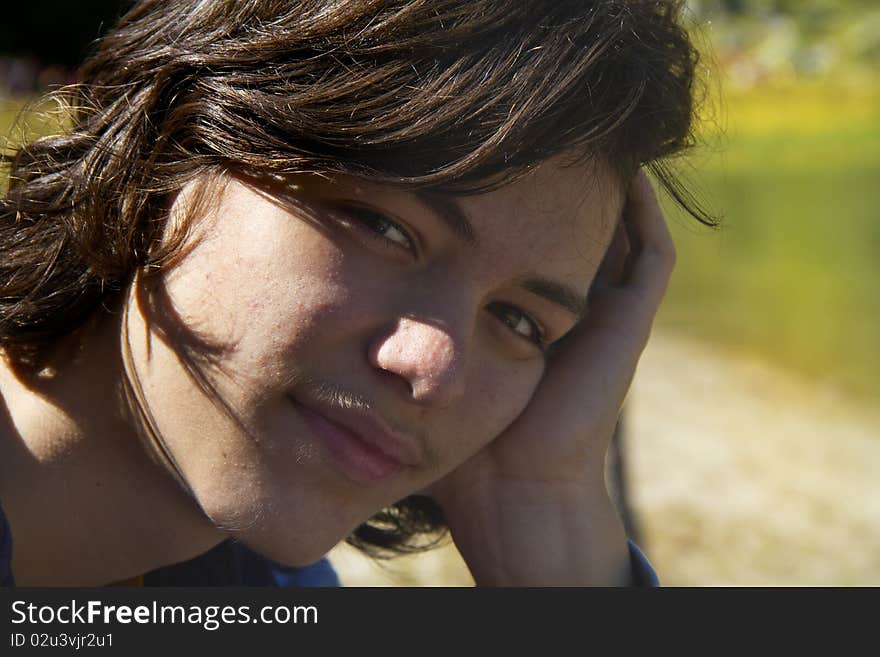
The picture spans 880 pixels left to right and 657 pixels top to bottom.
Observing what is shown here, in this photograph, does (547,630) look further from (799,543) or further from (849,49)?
(849,49)

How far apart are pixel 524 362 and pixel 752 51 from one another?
611 inches

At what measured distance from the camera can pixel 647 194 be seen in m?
2.29

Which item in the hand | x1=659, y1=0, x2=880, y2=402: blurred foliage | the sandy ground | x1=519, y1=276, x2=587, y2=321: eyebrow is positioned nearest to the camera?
x1=519, y1=276, x2=587, y2=321: eyebrow

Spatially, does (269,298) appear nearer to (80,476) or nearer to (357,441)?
(357,441)

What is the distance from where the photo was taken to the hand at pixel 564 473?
2295 millimetres

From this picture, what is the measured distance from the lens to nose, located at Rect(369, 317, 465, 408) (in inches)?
65.0

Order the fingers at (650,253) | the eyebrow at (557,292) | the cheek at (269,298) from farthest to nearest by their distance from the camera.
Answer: the fingers at (650,253), the eyebrow at (557,292), the cheek at (269,298)

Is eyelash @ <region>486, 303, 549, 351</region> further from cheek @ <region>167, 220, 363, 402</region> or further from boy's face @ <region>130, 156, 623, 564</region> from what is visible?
cheek @ <region>167, 220, 363, 402</region>

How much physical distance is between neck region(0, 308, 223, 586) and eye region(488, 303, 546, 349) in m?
0.69

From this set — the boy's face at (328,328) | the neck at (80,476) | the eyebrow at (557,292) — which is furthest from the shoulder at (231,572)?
the eyebrow at (557,292)

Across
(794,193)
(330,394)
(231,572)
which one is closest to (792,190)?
(794,193)

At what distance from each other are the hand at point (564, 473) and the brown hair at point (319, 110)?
512 millimetres

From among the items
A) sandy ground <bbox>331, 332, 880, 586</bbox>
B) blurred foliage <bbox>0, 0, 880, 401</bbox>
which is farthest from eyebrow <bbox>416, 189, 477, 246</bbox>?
blurred foliage <bbox>0, 0, 880, 401</bbox>

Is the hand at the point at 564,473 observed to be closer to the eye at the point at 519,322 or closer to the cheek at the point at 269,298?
the eye at the point at 519,322
